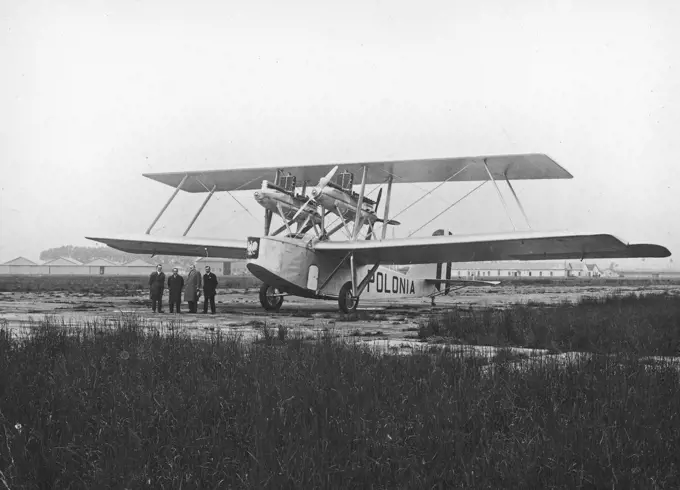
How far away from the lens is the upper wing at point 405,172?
20.1 m

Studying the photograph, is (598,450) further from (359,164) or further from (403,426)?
(359,164)

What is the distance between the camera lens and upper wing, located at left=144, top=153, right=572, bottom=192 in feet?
65.9

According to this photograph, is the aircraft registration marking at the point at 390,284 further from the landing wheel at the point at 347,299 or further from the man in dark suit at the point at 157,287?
the man in dark suit at the point at 157,287

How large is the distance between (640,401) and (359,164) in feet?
55.2

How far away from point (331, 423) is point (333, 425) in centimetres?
4

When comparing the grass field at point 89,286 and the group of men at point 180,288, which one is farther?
the grass field at point 89,286

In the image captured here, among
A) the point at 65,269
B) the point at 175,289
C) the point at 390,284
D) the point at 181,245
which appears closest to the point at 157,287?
the point at 175,289

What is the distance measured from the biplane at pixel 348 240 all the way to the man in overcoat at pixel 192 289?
2.03 m

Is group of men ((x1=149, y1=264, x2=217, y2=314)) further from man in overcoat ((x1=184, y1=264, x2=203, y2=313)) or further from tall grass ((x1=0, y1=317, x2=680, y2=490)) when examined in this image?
tall grass ((x1=0, y1=317, x2=680, y2=490))

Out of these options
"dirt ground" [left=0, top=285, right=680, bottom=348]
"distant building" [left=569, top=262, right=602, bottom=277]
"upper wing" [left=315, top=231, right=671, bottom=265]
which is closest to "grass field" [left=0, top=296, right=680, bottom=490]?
"dirt ground" [left=0, top=285, right=680, bottom=348]

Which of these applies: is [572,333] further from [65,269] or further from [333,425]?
[65,269]

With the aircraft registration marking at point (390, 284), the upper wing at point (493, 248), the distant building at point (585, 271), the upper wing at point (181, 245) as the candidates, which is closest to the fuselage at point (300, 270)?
the aircraft registration marking at point (390, 284)

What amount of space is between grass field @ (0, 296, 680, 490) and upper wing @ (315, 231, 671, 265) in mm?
11204

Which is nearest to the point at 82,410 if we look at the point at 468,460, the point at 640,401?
the point at 468,460
